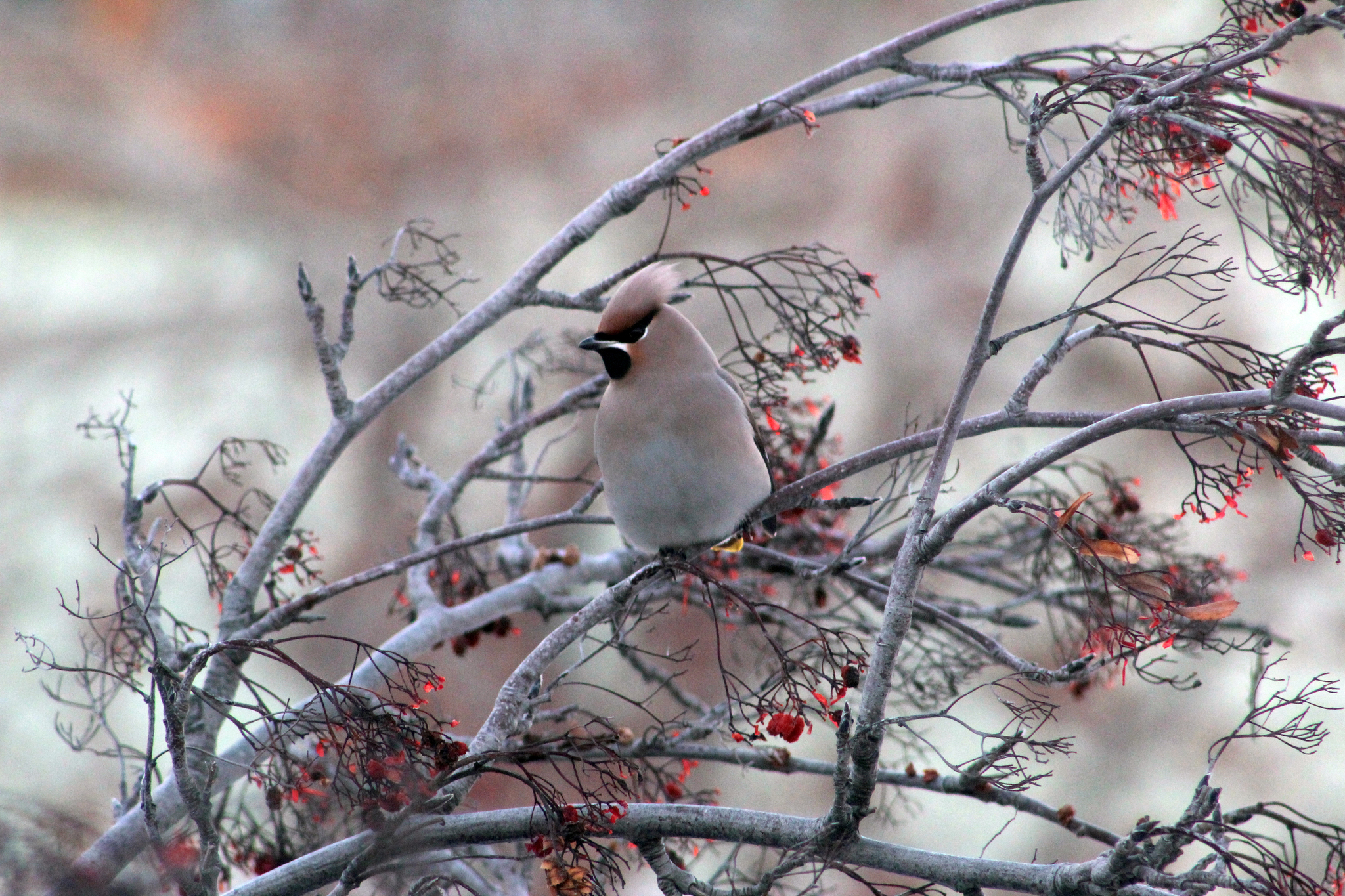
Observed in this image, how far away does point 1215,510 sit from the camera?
8.59ft

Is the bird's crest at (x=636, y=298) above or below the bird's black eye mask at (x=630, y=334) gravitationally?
above

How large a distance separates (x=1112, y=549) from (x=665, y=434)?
138cm

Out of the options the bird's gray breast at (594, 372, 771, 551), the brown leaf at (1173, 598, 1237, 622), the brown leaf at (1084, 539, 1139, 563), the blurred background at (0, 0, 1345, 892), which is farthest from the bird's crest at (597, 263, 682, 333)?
the blurred background at (0, 0, 1345, 892)

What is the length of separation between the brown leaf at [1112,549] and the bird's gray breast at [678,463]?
1.23 metres

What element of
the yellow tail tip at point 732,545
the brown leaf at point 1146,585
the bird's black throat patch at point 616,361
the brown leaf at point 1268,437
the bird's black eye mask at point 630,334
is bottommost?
the brown leaf at point 1146,585

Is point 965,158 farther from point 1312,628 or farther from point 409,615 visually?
point 409,615

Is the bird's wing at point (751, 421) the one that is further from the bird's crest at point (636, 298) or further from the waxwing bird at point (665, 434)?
the bird's crest at point (636, 298)

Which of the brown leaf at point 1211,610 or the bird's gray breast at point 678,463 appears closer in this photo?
the brown leaf at point 1211,610

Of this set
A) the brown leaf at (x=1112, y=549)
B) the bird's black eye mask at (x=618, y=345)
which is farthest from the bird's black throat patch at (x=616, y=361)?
the brown leaf at (x=1112, y=549)

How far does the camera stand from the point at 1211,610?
2316 mm

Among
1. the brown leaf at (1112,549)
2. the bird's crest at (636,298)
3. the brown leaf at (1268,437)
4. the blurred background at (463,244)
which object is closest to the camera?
the brown leaf at (1112,549)

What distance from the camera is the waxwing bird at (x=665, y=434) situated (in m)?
3.33

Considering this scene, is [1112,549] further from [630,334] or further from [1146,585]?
[630,334]

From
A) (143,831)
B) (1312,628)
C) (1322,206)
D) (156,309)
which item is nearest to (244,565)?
(143,831)
